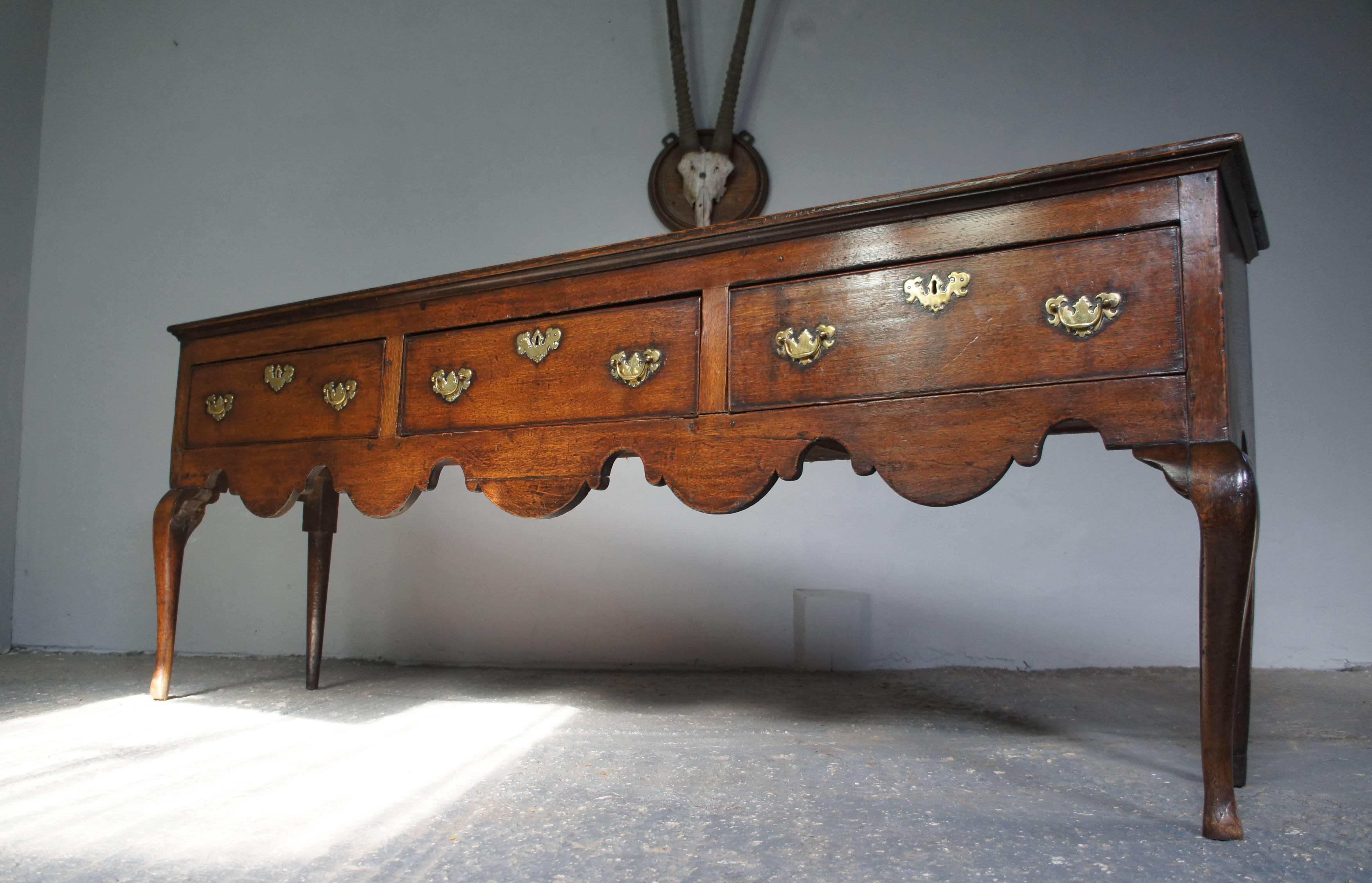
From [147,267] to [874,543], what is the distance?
9.10 ft

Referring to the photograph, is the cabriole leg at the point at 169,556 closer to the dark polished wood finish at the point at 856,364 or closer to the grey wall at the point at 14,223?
the dark polished wood finish at the point at 856,364

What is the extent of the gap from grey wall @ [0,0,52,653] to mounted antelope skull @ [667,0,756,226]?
7.93 feet

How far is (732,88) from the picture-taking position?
2.65 meters

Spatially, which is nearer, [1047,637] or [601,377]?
[601,377]

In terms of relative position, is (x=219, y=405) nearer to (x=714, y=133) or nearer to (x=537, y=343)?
(x=537, y=343)

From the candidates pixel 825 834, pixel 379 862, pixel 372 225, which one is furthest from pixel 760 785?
pixel 372 225

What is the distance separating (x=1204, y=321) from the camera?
3.28ft

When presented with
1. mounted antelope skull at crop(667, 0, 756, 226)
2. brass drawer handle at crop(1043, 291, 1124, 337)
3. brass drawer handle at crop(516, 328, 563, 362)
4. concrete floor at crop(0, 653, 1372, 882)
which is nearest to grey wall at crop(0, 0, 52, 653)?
concrete floor at crop(0, 653, 1372, 882)

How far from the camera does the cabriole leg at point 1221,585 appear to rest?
38.0 inches

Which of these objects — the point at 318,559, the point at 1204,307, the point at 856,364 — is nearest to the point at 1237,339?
the point at 1204,307

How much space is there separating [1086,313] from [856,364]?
31 centimetres

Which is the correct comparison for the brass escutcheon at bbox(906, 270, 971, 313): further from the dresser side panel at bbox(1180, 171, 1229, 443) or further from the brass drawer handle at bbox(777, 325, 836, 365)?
the dresser side panel at bbox(1180, 171, 1229, 443)

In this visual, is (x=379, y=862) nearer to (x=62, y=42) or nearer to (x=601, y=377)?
(x=601, y=377)

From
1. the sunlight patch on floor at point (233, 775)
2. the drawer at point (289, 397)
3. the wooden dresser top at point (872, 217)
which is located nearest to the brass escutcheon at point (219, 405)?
the drawer at point (289, 397)
